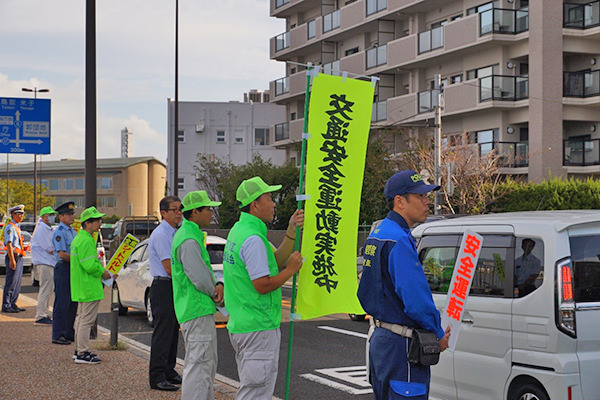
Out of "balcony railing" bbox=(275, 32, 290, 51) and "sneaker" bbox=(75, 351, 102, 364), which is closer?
"sneaker" bbox=(75, 351, 102, 364)

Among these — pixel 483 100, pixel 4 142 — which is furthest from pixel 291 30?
pixel 4 142

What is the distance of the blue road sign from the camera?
22609 mm

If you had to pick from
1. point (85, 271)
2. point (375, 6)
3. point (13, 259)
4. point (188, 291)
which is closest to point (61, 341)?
point (85, 271)

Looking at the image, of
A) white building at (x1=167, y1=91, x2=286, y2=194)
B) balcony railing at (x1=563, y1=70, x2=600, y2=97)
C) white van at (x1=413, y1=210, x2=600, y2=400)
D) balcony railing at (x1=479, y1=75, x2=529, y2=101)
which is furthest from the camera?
white building at (x1=167, y1=91, x2=286, y2=194)

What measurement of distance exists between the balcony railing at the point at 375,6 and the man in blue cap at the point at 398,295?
37.6 m

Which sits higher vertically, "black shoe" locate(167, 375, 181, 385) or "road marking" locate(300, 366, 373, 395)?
"black shoe" locate(167, 375, 181, 385)

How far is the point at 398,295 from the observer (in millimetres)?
4297

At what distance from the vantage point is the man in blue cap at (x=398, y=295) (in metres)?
4.24

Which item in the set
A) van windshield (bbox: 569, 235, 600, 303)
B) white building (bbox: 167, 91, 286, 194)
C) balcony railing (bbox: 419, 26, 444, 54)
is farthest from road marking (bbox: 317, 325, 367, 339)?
white building (bbox: 167, 91, 286, 194)

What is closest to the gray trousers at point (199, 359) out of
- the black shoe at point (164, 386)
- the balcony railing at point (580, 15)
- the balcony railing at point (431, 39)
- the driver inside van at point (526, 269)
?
the black shoe at point (164, 386)

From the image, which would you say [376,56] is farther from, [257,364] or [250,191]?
[257,364]

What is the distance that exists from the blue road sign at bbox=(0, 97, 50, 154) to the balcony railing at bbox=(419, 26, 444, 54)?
774 inches

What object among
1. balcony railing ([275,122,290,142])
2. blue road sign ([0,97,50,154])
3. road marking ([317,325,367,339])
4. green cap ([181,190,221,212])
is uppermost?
balcony railing ([275,122,290,142])

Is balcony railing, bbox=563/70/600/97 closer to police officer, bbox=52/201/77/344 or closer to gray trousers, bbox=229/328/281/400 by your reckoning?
police officer, bbox=52/201/77/344
